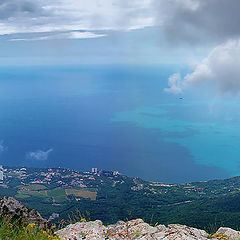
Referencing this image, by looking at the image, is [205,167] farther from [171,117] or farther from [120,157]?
[171,117]

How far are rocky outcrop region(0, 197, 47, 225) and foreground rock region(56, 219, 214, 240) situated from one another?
51 centimetres

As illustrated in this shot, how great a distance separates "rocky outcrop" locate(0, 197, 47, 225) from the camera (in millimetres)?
5108

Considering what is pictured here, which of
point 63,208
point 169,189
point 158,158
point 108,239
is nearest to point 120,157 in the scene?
point 158,158

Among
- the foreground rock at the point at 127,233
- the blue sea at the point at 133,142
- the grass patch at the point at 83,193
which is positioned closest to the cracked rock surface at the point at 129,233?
the foreground rock at the point at 127,233

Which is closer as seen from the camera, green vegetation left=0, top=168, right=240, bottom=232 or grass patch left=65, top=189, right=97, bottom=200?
green vegetation left=0, top=168, right=240, bottom=232

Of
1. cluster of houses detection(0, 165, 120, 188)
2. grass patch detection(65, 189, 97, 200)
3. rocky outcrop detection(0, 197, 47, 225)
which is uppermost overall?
rocky outcrop detection(0, 197, 47, 225)

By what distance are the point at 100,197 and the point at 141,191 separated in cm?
1026

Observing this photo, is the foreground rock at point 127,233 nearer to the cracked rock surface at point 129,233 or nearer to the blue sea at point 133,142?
the cracked rock surface at point 129,233

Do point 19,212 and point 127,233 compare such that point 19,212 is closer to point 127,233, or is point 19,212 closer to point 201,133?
point 127,233

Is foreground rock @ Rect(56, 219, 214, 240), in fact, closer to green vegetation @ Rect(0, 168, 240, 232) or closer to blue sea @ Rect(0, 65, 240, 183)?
green vegetation @ Rect(0, 168, 240, 232)

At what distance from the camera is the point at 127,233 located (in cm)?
488

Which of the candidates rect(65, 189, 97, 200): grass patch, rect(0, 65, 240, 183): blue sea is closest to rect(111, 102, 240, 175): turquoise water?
rect(0, 65, 240, 183): blue sea

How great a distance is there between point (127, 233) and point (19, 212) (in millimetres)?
2179

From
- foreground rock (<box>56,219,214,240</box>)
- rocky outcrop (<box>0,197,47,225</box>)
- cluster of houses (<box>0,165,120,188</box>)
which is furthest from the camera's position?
cluster of houses (<box>0,165,120,188</box>)
